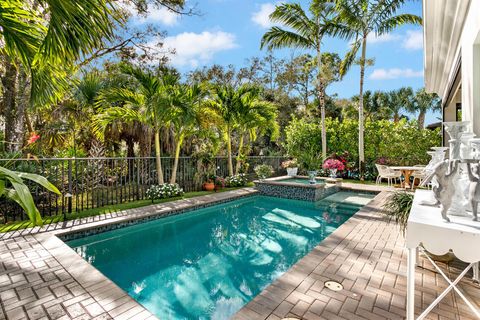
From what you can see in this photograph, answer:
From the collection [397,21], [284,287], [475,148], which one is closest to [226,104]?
[284,287]

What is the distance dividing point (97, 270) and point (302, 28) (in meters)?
13.7

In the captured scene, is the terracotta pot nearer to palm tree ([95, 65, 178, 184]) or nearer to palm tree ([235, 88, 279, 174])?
palm tree ([235, 88, 279, 174])

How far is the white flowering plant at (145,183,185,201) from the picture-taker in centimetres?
748

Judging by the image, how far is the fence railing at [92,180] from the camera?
17.8ft

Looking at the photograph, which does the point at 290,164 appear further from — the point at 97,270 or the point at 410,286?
the point at 410,286

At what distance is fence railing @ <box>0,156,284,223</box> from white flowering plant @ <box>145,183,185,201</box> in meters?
0.30

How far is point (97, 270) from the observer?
3.14 metres

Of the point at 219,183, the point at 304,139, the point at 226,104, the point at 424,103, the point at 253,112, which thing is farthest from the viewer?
the point at 424,103

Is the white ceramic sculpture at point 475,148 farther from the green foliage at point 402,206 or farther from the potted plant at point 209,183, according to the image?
the potted plant at point 209,183

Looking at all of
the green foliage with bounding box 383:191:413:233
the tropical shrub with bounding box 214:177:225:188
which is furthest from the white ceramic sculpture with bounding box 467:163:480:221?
the tropical shrub with bounding box 214:177:225:188

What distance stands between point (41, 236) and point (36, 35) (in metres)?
3.26

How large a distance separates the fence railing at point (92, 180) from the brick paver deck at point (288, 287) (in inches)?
66.0

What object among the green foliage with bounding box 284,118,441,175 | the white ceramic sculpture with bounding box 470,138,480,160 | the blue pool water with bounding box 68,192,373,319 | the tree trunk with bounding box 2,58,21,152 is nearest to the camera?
the white ceramic sculpture with bounding box 470,138,480,160

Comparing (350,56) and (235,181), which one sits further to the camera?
(350,56)
